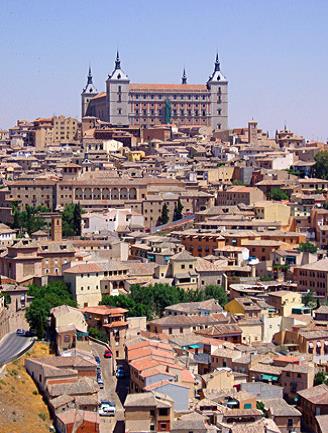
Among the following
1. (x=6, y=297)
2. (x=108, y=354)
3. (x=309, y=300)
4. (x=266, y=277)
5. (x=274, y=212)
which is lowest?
(x=108, y=354)

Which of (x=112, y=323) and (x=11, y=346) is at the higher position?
(x=112, y=323)

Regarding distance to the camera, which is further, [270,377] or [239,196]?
[239,196]

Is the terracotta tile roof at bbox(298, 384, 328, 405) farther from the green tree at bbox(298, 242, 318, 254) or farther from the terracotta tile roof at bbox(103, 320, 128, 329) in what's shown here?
the green tree at bbox(298, 242, 318, 254)

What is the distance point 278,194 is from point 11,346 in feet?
78.5

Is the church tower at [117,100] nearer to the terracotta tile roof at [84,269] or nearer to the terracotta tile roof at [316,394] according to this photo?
the terracotta tile roof at [84,269]

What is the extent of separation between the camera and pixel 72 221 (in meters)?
49.5

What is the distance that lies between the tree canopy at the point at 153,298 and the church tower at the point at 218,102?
55.3 metres

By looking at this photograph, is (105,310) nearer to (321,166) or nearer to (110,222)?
(110,222)

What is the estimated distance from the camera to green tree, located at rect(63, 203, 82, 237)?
4849cm

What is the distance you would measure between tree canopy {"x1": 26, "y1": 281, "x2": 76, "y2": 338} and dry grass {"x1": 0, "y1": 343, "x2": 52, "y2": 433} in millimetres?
3486

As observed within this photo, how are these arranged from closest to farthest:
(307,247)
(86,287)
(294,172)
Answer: (86,287) → (307,247) → (294,172)

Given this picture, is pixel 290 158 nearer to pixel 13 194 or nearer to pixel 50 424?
pixel 13 194

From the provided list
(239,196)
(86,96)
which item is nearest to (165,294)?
(239,196)

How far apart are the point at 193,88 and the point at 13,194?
135 ft
